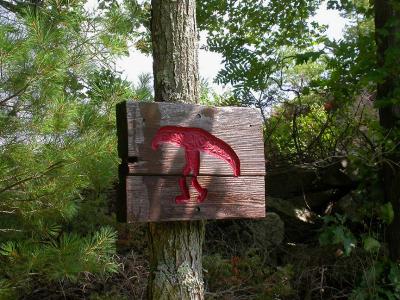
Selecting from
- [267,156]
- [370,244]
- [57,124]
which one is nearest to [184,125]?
[57,124]

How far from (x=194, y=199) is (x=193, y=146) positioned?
224 mm

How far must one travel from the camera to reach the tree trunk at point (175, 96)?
94.9 inches

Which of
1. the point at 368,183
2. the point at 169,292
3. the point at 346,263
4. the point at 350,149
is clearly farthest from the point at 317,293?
the point at 169,292

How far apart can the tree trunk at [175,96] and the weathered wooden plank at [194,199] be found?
0.18 metres

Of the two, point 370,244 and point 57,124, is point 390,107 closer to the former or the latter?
point 370,244

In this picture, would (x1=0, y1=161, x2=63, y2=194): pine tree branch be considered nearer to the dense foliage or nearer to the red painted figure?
the dense foliage

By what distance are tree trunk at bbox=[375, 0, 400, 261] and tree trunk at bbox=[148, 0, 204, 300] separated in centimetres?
193

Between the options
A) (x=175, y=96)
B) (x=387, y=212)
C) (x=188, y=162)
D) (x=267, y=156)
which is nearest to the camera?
(x=188, y=162)

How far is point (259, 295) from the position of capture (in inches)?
164

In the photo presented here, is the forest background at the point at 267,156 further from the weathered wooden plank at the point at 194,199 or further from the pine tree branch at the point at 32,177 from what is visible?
the weathered wooden plank at the point at 194,199

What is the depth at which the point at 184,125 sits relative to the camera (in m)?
2.28

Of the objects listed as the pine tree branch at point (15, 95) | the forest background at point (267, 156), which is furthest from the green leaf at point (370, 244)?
the pine tree branch at point (15, 95)

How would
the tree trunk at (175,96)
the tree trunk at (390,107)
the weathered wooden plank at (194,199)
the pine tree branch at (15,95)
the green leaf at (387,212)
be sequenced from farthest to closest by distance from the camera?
the green leaf at (387,212) → the tree trunk at (390,107) → the pine tree branch at (15,95) → the tree trunk at (175,96) → the weathered wooden plank at (194,199)

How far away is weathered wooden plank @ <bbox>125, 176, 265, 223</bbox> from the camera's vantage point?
2.13 metres
